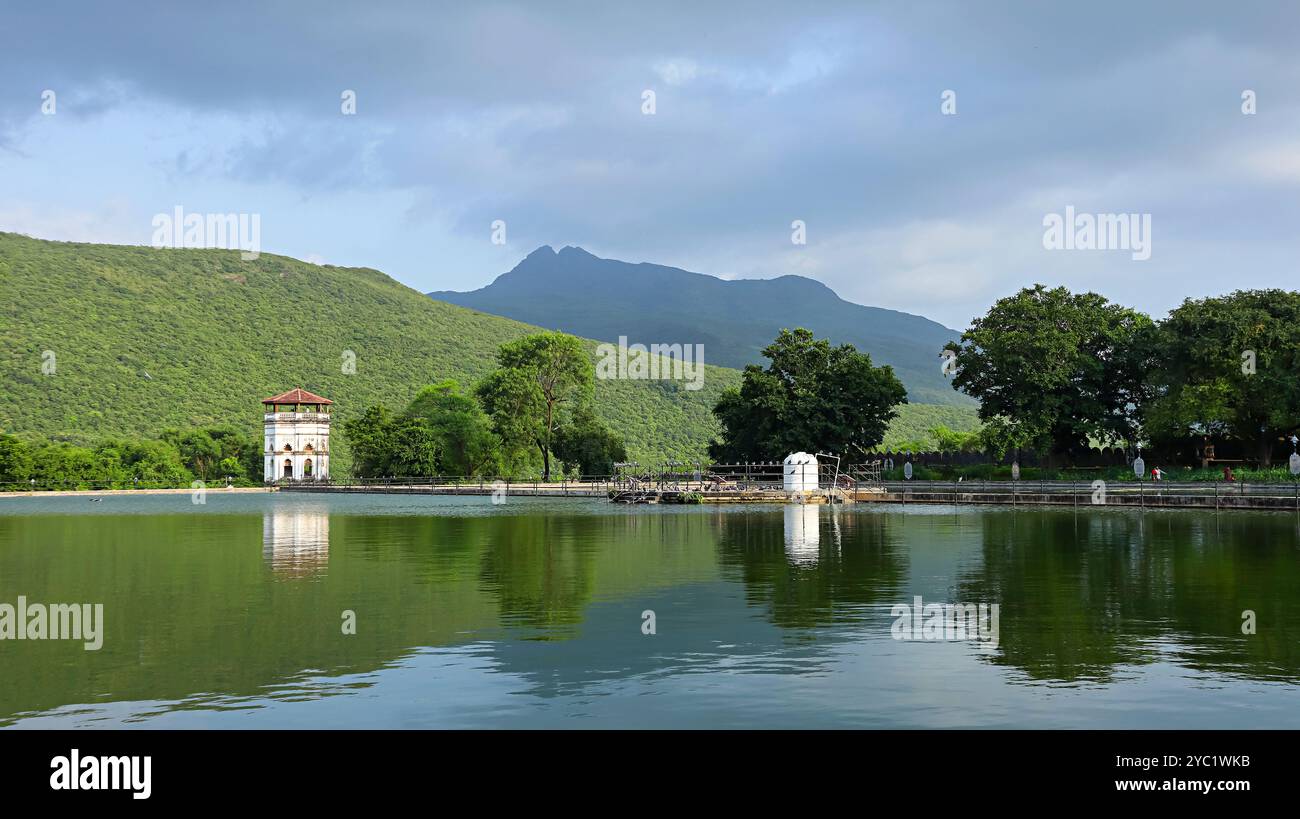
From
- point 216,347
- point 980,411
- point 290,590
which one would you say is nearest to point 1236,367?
point 980,411

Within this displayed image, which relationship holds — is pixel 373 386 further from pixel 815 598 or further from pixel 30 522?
pixel 815 598

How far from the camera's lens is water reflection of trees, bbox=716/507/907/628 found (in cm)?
2158

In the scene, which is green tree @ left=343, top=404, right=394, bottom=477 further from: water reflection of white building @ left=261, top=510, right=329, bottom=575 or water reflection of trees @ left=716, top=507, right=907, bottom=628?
water reflection of trees @ left=716, top=507, right=907, bottom=628

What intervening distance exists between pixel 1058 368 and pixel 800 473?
58.9ft

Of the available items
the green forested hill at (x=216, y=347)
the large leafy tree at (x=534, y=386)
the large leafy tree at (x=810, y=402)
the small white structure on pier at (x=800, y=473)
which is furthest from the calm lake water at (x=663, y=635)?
the green forested hill at (x=216, y=347)

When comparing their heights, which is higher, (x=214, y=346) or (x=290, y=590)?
(x=214, y=346)

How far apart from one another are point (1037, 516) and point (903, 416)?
439 ft

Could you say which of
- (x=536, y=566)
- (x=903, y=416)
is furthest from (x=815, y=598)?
(x=903, y=416)

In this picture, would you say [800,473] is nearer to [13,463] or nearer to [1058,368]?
[1058,368]

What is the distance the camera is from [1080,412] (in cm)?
7194

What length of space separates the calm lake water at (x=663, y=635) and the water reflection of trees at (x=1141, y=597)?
3.7 inches

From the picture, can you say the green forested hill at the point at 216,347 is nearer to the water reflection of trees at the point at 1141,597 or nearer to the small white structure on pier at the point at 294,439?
the small white structure on pier at the point at 294,439

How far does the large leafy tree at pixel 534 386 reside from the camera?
332ft

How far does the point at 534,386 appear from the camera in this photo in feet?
334
